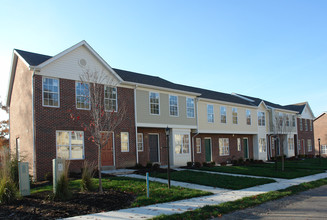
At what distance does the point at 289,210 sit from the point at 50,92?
1212 centimetres

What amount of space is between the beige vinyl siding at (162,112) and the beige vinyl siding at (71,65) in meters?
3.48

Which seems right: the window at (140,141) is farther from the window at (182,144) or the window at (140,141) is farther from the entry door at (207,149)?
the entry door at (207,149)

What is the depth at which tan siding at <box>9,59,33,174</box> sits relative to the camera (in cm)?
1496

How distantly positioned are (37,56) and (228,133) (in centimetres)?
1766

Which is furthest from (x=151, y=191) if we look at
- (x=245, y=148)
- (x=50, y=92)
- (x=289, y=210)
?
(x=245, y=148)

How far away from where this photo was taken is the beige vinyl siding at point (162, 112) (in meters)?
19.4

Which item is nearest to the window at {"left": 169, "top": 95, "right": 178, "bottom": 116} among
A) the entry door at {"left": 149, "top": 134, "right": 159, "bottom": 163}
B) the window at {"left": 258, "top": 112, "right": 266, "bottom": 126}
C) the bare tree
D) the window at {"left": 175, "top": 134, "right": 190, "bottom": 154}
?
the window at {"left": 175, "top": 134, "right": 190, "bottom": 154}

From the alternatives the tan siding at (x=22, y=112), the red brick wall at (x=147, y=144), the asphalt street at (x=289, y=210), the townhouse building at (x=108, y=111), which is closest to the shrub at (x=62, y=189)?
the townhouse building at (x=108, y=111)

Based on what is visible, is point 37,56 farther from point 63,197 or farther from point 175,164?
point 175,164

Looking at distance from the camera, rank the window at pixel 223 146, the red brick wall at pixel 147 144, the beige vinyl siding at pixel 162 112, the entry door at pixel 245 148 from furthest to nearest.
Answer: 1. the entry door at pixel 245 148
2. the window at pixel 223 146
3. the red brick wall at pixel 147 144
4. the beige vinyl siding at pixel 162 112

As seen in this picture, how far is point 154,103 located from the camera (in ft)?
66.7

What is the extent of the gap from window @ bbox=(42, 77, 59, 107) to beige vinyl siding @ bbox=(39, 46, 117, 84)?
0.35 m

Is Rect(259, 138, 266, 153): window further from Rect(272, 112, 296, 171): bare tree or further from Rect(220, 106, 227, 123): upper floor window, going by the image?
Rect(220, 106, 227, 123): upper floor window

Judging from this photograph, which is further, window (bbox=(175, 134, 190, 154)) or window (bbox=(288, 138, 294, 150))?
window (bbox=(288, 138, 294, 150))
